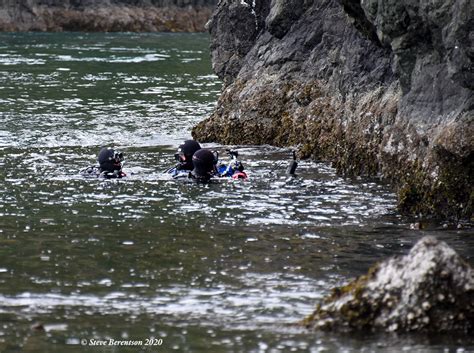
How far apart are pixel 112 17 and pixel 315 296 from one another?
86209mm

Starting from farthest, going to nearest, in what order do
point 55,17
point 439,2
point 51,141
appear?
point 55,17
point 51,141
point 439,2

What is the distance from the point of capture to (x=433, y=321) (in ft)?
41.6

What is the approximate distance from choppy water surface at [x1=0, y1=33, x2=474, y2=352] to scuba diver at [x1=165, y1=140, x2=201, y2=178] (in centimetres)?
65

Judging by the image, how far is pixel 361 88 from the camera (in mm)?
28312

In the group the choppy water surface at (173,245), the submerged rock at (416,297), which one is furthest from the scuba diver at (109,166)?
the submerged rock at (416,297)

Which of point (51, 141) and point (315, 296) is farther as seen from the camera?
point (51, 141)

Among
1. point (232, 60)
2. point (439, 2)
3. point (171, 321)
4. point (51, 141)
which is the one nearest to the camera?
point (171, 321)

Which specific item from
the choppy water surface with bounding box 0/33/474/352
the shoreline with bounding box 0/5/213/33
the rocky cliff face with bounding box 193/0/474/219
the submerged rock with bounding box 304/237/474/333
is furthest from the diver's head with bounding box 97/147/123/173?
the shoreline with bounding box 0/5/213/33

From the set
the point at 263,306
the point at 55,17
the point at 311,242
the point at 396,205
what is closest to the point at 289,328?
the point at 263,306

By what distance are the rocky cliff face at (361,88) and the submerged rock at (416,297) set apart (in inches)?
310

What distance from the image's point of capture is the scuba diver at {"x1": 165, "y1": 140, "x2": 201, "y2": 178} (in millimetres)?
26047

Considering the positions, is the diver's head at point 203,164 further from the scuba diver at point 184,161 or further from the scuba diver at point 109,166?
the scuba diver at point 109,166

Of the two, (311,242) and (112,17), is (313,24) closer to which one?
(311,242)

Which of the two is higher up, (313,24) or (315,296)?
(313,24)
